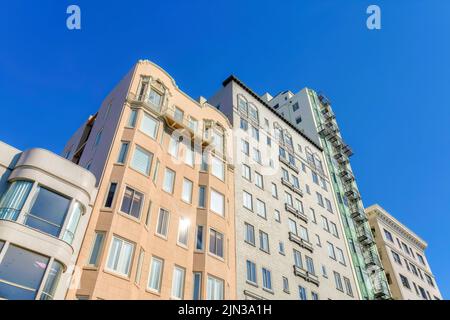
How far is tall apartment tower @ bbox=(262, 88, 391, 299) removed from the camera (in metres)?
45.8

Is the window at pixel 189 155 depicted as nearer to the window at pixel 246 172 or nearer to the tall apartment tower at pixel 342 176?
the window at pixel 246 172

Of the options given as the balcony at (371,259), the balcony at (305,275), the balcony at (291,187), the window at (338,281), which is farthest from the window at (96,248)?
the balcony at (371,259)

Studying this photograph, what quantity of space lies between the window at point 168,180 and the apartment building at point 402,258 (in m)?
42.9

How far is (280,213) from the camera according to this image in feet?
123

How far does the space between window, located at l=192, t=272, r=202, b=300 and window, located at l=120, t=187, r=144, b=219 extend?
6.04m

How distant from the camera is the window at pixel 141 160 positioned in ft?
83.4

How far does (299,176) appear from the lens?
4606 cm

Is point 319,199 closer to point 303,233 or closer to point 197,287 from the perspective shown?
point 303,233

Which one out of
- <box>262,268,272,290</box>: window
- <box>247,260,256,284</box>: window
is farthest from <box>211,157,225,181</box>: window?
<box>262,268,272,290</box>: window

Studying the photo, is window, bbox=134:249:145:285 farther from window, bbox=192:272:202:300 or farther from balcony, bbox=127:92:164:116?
balcony, bbox=127:92:164:116

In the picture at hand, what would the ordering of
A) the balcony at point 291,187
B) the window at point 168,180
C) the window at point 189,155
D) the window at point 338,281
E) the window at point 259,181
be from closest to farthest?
the window at point 168,180 < the window at point 189,155 < the window at point 259,181 < the window at point 338,281 < the balcony at point 291,187

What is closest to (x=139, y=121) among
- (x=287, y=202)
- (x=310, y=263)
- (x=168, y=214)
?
(x=168, y=214)

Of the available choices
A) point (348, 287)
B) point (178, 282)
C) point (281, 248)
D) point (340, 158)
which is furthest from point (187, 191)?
point (340, 158)
